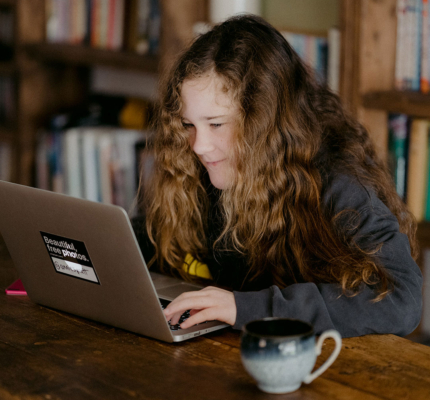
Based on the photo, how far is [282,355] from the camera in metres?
0.75

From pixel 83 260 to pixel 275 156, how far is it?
49cm

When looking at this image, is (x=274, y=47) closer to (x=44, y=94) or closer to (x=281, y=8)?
(x=281, y=8)

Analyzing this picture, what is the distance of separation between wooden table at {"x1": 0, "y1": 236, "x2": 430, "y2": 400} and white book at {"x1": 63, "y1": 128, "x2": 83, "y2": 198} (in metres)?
1.55

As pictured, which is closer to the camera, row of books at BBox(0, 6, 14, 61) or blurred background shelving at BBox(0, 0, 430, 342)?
blurred background shelving at BBox(0, 0, 430, 342)

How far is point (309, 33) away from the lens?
206 cm

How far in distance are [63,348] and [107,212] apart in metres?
0.23

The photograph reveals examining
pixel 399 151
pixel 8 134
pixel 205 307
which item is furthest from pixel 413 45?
pixel 8 134

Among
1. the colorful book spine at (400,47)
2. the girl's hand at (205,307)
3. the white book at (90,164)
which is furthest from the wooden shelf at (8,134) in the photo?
the girl's hand at (205,307)

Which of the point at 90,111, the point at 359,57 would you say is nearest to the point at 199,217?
the point at 359,57

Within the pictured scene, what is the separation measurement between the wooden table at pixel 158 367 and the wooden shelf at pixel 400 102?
0.92 meters

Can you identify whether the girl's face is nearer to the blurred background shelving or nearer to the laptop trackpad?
the laptop trackpad

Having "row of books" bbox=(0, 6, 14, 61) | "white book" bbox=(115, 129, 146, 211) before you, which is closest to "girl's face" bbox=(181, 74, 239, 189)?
"white book" bbox=(115, 129, 146, 211)

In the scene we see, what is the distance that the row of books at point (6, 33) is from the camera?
2.81 metres

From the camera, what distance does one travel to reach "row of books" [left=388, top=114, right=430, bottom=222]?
6.12 feet
